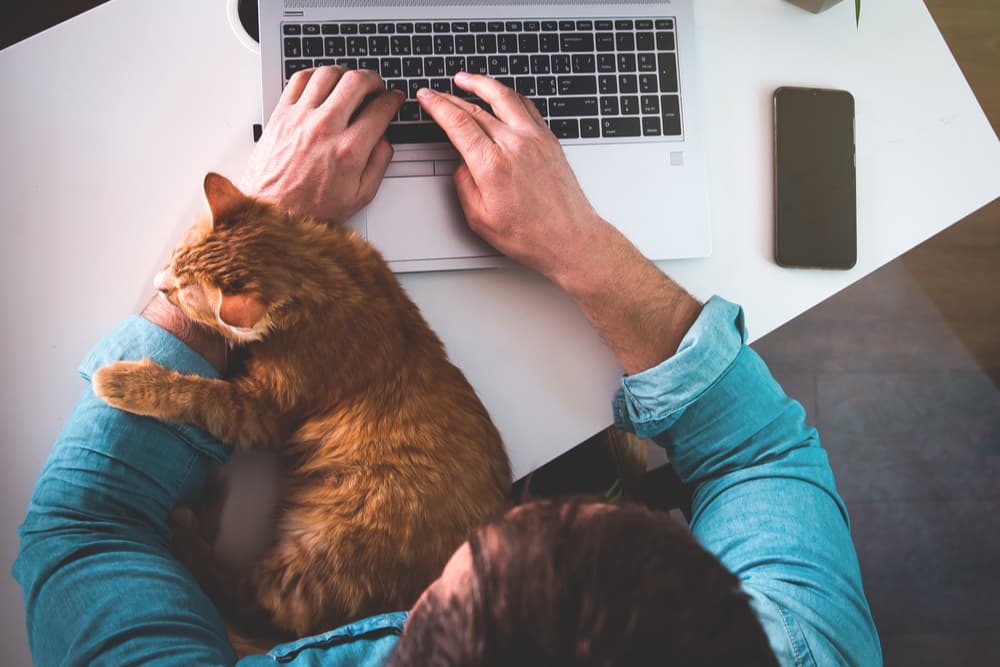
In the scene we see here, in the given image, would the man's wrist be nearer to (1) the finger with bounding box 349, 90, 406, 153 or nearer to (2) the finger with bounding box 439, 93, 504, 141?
(1) the finger with bounding box 349, 90, 406, 153

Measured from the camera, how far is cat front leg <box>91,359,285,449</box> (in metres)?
0.80

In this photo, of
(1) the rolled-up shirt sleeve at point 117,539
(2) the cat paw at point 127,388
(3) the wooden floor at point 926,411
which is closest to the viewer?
(1) the rolled-up shirt sleeve at point 117,539

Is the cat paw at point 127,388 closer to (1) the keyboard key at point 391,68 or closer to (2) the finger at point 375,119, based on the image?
(2) the finger at point 375,119

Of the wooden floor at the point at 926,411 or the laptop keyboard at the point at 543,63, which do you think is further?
the wooden floor at the point at 926,411

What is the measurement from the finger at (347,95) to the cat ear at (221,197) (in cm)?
16

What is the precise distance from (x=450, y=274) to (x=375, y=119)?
8.9 inches

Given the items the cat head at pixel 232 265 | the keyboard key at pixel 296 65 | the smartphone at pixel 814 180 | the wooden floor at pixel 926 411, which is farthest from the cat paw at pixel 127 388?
the wooden floor at pixel 926 411

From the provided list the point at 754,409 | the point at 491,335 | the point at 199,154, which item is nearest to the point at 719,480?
the point at 754,409

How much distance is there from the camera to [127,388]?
0.80m

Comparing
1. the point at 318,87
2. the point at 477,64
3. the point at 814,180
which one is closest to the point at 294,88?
the point at 318,87

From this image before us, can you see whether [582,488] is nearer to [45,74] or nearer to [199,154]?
[199,154]

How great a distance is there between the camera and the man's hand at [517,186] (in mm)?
894

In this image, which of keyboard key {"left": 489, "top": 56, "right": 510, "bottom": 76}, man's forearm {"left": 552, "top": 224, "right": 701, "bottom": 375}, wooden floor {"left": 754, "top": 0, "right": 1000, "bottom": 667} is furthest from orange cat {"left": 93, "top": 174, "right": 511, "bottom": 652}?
wooden floor {"left": 754, "top": 0, "right": 1000, "bottom": 667}

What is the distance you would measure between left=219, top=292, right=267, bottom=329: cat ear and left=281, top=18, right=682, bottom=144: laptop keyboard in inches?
11.8
